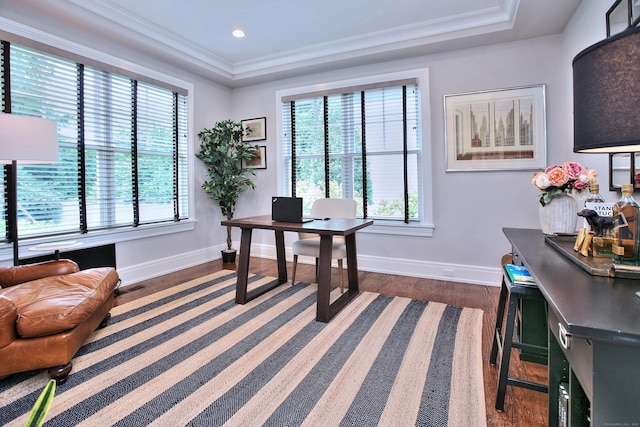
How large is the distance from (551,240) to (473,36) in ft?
8.02

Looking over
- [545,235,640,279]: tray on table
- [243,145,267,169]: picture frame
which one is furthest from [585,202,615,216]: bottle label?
[243,145,267,169]: picture frame

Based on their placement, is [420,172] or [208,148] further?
[208,148]

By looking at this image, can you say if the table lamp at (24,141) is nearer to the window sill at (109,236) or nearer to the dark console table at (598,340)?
the window sill at (109,236)

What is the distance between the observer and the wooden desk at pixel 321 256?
8.35ft

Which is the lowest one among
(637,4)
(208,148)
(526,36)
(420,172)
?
(420,172)

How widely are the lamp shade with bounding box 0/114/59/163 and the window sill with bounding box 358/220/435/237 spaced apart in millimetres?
3099

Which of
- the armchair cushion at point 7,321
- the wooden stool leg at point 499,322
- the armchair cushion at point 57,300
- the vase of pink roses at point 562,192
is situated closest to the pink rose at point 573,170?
the vase of pink roses at point 562,192

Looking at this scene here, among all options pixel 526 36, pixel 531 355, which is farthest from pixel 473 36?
pixel 531 355

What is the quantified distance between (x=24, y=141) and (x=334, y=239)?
2527mm

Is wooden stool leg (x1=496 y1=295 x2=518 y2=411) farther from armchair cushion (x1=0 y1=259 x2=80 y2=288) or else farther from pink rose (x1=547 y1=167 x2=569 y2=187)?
armchair cushion (x1=0 y1=259 x2=80 y2=288)

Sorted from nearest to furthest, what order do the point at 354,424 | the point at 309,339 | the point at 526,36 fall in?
the point at 354,424 → the point at 309,339 → the point at 526,36

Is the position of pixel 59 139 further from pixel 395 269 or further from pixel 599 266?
pixel 599 266

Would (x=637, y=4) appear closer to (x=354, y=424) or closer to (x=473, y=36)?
(x=473, y=36)

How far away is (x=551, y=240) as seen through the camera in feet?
5.37
